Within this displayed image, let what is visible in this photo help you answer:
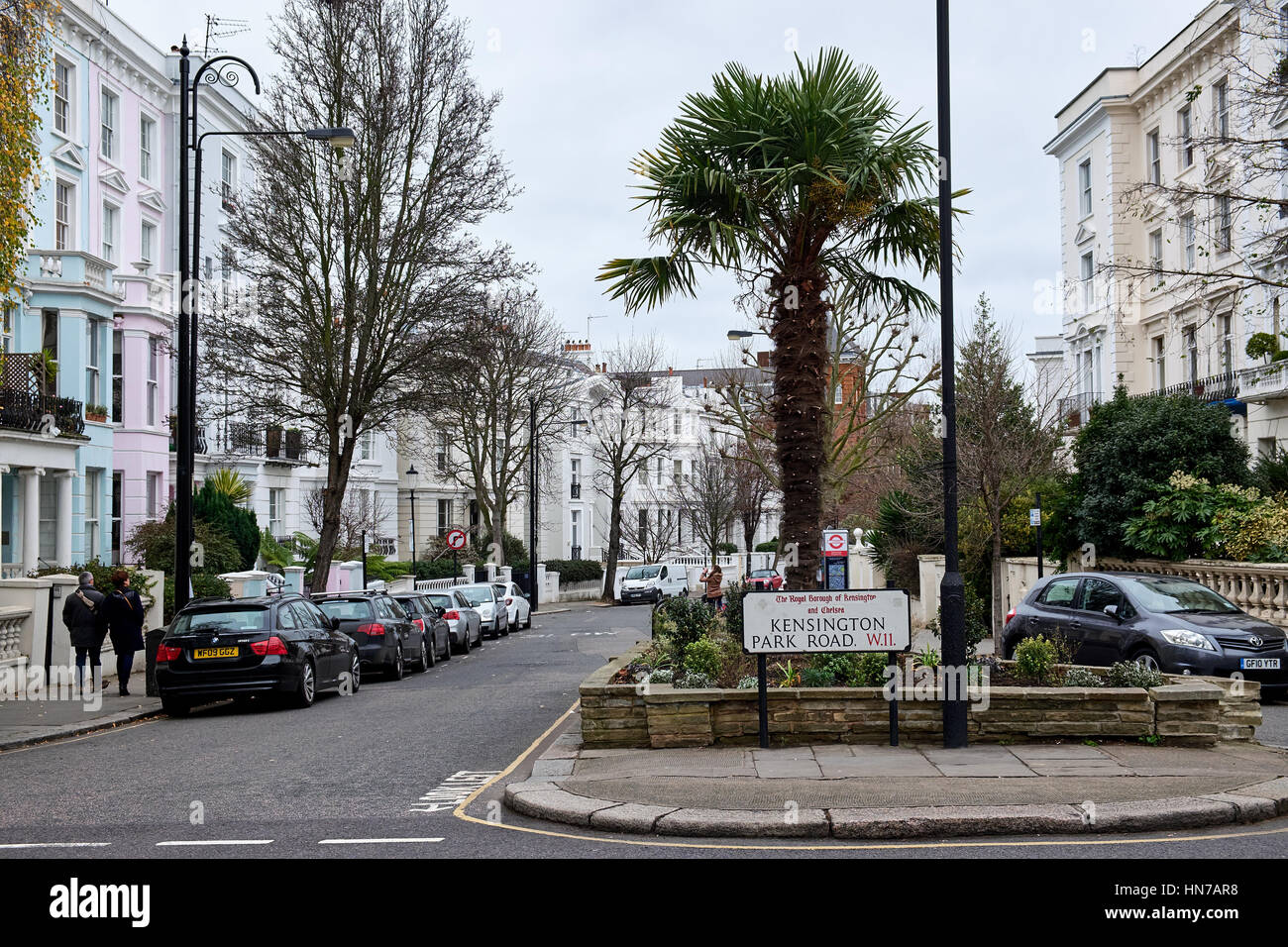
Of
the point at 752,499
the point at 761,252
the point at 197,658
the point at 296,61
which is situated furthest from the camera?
the point at 752,499

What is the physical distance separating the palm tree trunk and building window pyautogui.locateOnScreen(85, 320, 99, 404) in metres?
21.6

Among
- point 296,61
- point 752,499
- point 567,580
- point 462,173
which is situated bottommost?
point 567,580

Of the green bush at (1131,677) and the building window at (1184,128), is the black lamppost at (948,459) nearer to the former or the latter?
the green bush at (1131,677)

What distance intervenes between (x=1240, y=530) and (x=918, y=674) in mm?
11264

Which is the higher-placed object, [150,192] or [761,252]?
[150,192]

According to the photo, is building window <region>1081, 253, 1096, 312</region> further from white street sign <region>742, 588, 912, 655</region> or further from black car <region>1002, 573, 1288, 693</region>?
white street sign <region>742, 588, 912, 655</region>

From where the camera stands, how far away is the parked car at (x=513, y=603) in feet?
124

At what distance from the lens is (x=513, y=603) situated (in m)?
38.5

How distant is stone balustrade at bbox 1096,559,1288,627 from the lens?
17906 millimetres

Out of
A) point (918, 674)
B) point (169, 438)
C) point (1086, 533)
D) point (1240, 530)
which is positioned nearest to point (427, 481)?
point (169, 438)

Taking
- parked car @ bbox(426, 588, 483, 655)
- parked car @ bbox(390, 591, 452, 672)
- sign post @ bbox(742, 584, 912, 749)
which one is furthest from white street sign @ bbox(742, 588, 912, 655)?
parked car @ bbox(426, 588, 483, 655)

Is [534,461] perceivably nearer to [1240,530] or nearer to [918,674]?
[1240,530]

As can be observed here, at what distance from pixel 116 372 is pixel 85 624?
53.6 feet

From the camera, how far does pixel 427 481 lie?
2506 inches
